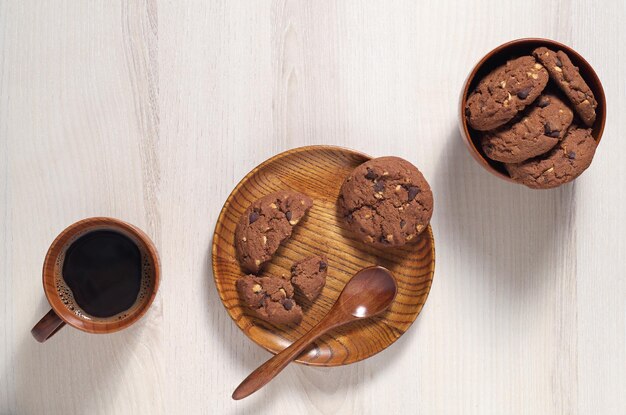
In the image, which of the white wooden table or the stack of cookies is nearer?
the stack of cookies

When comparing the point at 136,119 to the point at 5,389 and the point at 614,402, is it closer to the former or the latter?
the point at 5,389

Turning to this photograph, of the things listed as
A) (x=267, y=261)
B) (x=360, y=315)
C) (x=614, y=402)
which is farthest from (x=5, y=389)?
(x=614, y=402)

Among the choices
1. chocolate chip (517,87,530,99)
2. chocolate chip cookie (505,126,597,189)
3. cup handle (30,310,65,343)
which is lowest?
cup handle (30,310,65,343)

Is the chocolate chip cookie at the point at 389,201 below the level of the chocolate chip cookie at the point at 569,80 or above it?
below

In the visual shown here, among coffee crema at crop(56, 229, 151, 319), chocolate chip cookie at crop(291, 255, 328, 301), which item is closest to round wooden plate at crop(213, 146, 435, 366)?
chocolate chip cookie at crop(291, 255, 328, 301)

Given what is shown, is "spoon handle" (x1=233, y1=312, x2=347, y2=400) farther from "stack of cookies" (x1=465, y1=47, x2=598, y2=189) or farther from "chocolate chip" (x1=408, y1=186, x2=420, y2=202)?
"stack of cookies" (x1=465, y1=47, x2=598, y2=189)

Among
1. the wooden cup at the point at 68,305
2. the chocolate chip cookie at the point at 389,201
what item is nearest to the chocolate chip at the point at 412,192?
the chocolate chip cookie at the point at 389,201

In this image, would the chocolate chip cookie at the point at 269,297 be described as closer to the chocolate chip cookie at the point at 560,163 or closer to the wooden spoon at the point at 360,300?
the wooden spoon at the point at 360,300
